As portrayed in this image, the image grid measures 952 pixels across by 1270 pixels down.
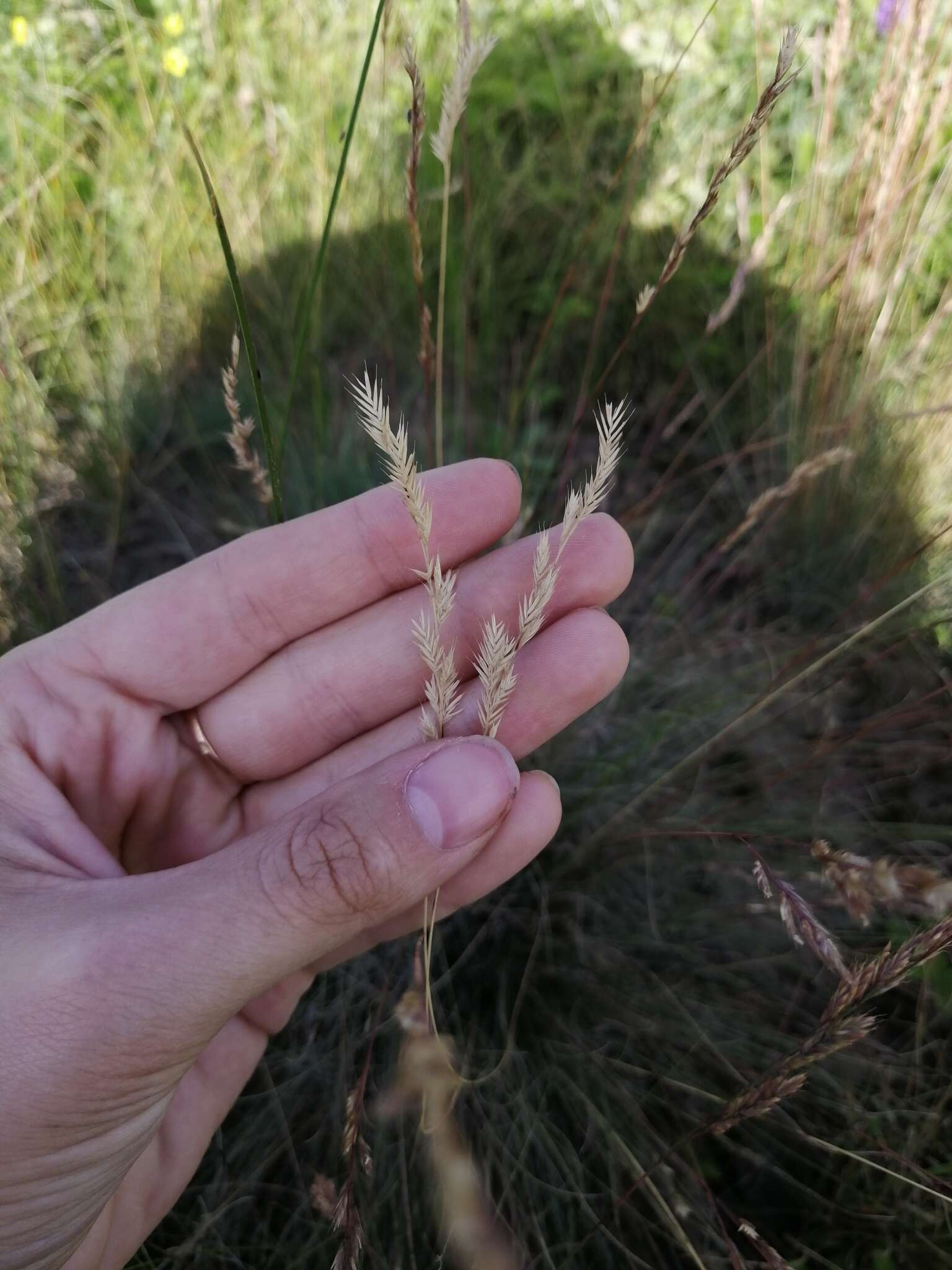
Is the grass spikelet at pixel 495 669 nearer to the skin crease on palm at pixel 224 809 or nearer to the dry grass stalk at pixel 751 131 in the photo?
the skin crease on palm at pixel 224 809

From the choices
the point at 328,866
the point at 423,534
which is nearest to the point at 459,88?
the point at 423,534

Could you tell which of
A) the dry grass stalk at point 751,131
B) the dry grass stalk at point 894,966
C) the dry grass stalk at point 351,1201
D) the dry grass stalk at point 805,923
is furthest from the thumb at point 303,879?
the dry grass stalk at point 751,131

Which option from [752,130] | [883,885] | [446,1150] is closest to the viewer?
[883,885]

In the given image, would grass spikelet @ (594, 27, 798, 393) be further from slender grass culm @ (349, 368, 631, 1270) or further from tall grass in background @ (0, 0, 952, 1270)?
slender grass culm @ (349, 368, 631, 1270)

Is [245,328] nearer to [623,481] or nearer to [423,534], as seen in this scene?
[423,534]

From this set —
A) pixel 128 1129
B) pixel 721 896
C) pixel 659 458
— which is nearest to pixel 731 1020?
pixel 721 896

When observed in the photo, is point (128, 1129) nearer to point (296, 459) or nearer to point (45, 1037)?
point (45, 1037)

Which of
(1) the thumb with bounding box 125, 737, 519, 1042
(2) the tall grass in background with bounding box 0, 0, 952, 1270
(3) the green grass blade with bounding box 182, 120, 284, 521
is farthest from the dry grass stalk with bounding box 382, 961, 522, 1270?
(3) the green grass blade with bounding box 182, 120, 284, 521
